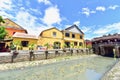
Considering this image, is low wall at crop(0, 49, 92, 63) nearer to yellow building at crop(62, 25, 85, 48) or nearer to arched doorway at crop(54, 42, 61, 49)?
arched doorway at crop(54, 42, 61, 49)

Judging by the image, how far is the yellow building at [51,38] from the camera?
35381 mm

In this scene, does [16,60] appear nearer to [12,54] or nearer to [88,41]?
[12,54]

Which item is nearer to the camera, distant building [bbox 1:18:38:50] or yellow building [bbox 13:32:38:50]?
distant building [bbox 1:18:38:50]

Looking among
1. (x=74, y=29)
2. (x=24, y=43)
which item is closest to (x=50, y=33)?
(x=24, y=43)

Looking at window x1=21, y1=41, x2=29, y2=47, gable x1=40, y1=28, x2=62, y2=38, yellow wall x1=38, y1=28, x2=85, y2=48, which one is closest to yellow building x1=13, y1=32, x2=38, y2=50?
window x1=21, y1=41, x2=29, y2=47

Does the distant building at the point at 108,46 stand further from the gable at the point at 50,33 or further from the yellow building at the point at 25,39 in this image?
the yellow building at the point at 25,39

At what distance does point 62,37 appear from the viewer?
132 ft

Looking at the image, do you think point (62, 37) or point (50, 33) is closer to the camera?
point (50, 33)

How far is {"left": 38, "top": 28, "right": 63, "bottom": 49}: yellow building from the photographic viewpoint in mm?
35381

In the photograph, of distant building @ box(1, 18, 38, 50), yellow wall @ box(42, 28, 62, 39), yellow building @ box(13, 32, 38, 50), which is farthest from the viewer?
yellow wall @ box(42, 28, 62, 39)

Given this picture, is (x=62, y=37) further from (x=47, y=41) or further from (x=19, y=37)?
(x=19, y=37)

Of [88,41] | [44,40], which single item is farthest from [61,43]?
[88,41]

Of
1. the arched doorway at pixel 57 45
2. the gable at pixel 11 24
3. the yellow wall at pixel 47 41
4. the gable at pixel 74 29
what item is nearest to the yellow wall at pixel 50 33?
the yellow wall at pixel 47 41

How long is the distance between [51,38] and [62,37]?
3.98 meters
